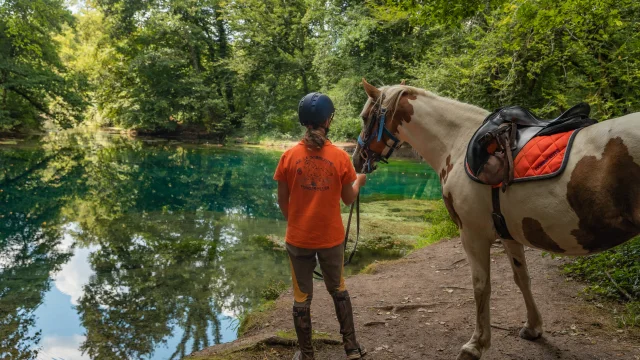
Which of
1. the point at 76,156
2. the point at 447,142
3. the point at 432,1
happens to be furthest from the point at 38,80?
the point at 447,142

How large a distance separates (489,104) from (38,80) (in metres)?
25.4

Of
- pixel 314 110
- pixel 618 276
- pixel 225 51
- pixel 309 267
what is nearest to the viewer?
pixel 314 110

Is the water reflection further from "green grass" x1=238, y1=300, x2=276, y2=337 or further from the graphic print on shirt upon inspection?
the graphic print on shirt

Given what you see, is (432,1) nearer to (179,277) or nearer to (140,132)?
(179,277)

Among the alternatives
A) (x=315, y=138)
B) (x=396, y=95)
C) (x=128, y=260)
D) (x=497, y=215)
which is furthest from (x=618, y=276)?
(x=128, y=260)

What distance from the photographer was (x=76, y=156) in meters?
23.5

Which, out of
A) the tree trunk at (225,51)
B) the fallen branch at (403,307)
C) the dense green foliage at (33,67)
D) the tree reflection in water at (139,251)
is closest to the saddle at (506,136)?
the fallen branch at (403,307)

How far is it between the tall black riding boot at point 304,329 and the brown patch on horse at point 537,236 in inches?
64.9

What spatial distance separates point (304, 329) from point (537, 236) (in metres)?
1.78

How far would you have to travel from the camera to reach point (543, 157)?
2.55 metres

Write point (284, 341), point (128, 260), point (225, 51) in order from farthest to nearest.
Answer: point (225, 51)
point (128, 260)
point (284, 341)

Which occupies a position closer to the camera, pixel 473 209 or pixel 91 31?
pixel 473 209

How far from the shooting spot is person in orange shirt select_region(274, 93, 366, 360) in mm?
2924

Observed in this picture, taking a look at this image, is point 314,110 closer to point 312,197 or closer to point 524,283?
point 312,197
